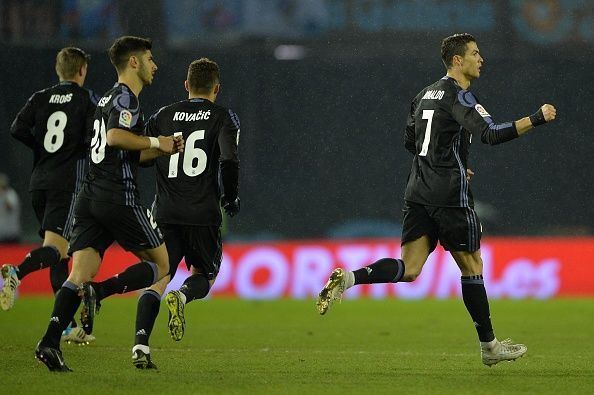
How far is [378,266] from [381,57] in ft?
41.3

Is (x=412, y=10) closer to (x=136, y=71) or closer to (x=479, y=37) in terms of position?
(x=479, y=37)

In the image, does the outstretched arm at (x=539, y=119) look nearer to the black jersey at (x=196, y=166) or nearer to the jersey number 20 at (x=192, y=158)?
the black jersey at (x=196, y=166)

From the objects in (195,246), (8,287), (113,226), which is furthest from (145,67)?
(8,287)

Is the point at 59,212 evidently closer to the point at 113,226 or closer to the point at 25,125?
the point at 25,125

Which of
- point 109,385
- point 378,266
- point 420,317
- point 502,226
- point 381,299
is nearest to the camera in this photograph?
point 109,385

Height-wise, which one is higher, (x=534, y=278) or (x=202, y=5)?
(x=202, y=5)

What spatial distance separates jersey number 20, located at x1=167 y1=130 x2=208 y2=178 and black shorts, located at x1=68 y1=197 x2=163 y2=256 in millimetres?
469

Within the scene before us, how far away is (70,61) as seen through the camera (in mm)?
8609

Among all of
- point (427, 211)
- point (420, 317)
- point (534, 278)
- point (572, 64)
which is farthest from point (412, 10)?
point (427, 211)

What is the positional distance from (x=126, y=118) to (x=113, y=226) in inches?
24.7

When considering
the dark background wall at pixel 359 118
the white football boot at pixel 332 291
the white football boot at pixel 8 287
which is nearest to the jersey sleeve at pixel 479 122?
the white football boot at pixel 332 291

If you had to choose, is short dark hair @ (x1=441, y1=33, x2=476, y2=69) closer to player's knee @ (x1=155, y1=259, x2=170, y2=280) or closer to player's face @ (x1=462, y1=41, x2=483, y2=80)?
player's face @ (x1=462, y1=41, x2=483, y2=80)

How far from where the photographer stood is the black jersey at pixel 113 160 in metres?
6.66

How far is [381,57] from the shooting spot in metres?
19.6
